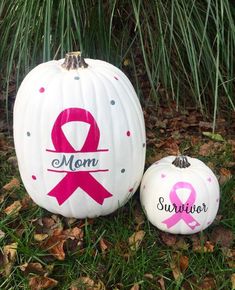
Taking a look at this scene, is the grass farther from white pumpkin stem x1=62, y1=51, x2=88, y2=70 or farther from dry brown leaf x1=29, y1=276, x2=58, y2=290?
white pumpkin stem x1=62, y1=51, x2=88, y2=70

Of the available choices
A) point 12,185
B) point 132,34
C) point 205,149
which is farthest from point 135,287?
point 132,34

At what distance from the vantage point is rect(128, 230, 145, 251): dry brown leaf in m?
1.93

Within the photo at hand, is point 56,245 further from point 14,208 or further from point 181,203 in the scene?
point 181,203

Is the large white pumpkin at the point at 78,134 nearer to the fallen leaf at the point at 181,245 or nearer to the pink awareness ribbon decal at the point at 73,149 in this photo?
the pink awareness ribbon decal at the point at 73,149

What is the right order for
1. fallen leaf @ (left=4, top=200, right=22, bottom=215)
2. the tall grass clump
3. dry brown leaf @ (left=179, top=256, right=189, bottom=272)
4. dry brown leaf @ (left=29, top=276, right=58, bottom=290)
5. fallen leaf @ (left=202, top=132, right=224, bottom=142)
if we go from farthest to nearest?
1. fallen leaf @ (left=202, top=132, right=224, bottom=142)
2. the tall grass clump
3. fallen leaf @ (left=4, top=200, right=22, bottom=215)
4. dry brown leaf @ (left=179, top=256, right=189, bottom=272)
5. dry brown leaf @ (left=29, top=276, right=58, bottom=290)

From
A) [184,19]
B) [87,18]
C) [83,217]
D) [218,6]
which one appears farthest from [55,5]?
[83,217]

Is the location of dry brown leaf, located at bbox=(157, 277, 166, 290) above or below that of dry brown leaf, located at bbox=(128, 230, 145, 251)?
below

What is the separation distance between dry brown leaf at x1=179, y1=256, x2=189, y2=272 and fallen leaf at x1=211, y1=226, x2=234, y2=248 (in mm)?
169

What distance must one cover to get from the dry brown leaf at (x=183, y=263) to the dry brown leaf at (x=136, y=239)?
0.17 meters

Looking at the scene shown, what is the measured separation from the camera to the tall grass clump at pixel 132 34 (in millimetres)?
2561

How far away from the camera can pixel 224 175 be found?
2396 millimetres

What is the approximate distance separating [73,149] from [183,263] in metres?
0.60

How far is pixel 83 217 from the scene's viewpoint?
2002 millimetres

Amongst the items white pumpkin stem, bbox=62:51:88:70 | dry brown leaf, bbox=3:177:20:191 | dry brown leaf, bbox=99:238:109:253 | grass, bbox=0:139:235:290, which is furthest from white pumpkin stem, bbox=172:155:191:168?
dry brown leaf, bbox=3:177:20:191
